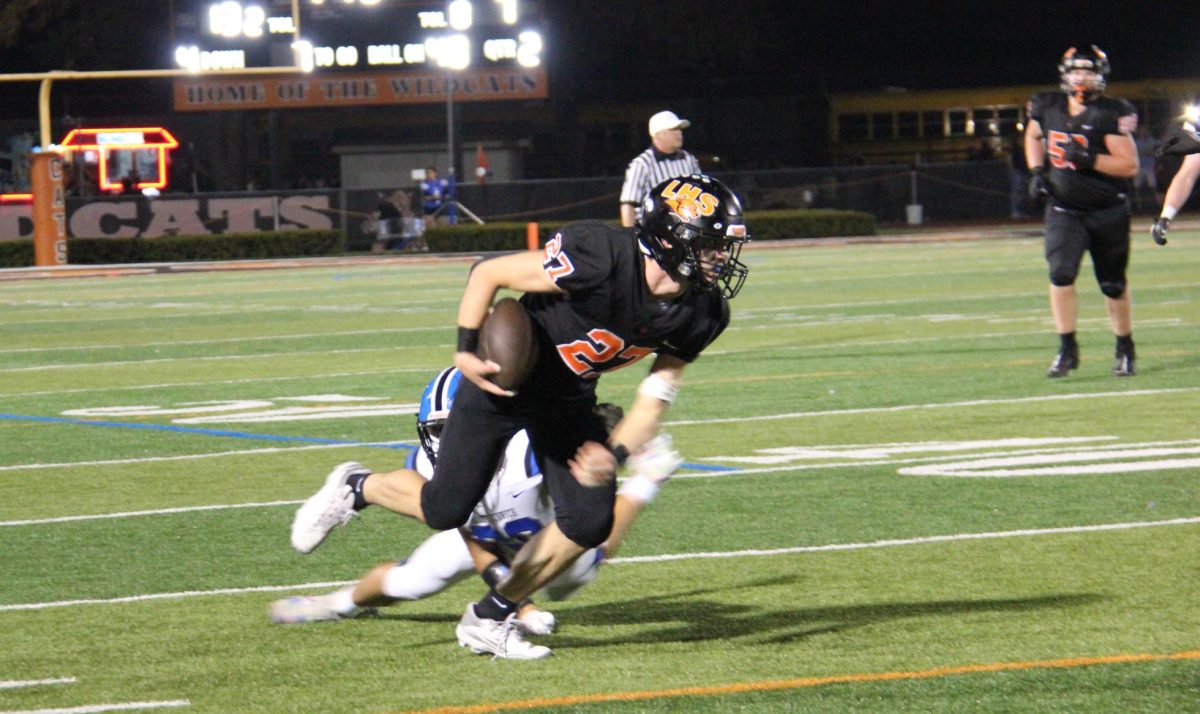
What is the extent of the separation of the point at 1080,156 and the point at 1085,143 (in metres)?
0.09

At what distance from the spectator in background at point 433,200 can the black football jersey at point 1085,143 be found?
82.5 feet

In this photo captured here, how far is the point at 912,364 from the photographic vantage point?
1352cm

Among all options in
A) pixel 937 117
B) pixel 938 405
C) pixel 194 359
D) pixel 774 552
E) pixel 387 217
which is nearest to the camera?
pixel 774 552

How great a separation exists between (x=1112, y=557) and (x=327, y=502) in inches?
110

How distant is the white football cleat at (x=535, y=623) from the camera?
593cm

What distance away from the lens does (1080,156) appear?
39.0 ft

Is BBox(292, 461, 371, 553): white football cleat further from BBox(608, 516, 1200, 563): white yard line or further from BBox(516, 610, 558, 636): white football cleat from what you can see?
BBox(608, 516, 1200, 563): white yard line

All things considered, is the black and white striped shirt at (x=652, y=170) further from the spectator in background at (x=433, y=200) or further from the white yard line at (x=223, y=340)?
the spectator in background at (x=433, y=200)

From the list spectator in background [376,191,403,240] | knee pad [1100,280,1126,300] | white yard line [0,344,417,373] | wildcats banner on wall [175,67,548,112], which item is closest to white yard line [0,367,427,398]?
white yard line [0,344,417,373]

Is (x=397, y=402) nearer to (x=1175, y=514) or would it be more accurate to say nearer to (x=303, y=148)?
(x=1175, y=514)

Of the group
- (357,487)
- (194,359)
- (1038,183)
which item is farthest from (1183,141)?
(194,359)

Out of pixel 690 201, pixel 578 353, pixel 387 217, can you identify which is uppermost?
pixel 690 201

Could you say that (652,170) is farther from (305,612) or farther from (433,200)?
(433,200)

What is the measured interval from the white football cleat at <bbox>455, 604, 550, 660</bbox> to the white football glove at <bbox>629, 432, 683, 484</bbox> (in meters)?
0.57
